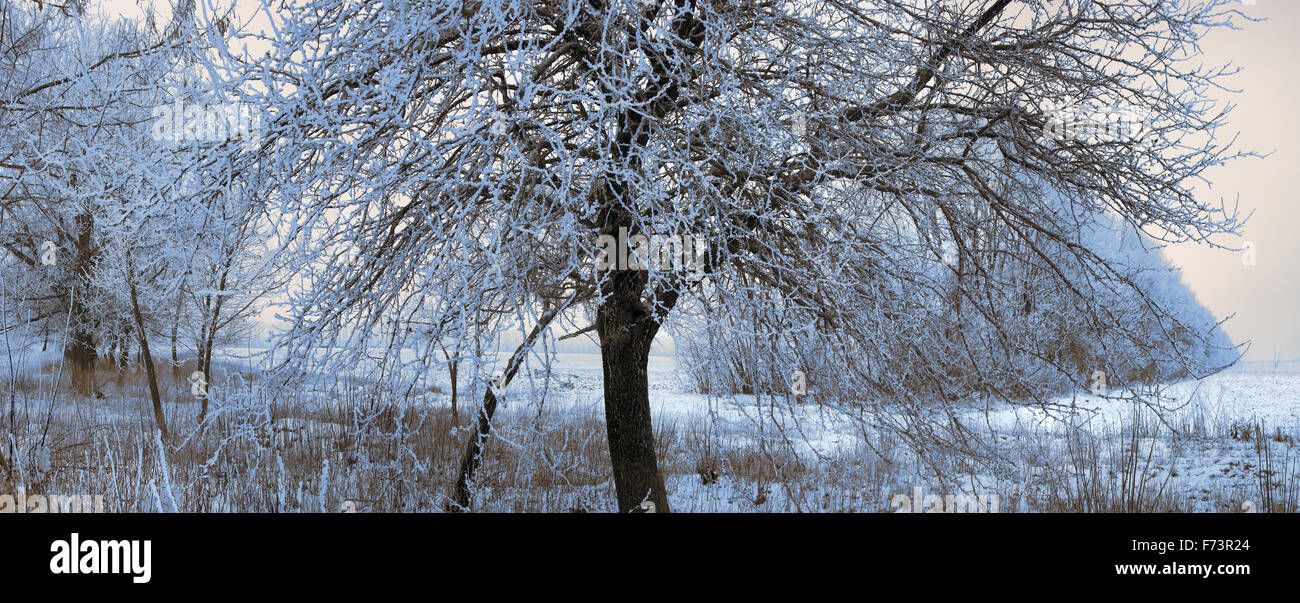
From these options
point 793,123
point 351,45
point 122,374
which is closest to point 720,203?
point 793,123

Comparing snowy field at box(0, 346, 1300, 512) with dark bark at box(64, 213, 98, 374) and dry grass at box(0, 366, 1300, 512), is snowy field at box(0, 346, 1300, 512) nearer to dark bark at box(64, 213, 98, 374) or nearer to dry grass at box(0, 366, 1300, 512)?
dry grass at box(0, 366, 1300, 512)

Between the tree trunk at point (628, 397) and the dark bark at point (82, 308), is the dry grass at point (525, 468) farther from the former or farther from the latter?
the dark bark at point (82, 308)

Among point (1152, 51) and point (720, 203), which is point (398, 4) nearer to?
point (720, 203)

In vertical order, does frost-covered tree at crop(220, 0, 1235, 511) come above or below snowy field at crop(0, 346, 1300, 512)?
above

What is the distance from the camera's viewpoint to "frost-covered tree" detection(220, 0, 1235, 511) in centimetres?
353

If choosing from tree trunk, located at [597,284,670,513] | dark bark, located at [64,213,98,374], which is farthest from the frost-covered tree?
dark bark, located at [64,213,98,374]

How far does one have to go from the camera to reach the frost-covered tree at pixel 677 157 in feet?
11.6

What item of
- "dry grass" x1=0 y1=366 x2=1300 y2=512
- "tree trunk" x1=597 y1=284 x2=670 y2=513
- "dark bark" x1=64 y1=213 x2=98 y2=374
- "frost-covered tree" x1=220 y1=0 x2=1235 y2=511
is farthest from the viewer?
"dark bark" x1=64 y1=213 x2=98 y2=374

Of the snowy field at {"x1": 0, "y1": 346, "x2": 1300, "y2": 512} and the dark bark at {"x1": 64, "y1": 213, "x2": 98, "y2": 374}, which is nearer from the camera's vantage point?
the snowy field at {"x1": 0, "y1": 346, "x2": 1300, "y2": 512}

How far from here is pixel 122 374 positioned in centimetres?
1185

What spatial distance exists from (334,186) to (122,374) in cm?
997

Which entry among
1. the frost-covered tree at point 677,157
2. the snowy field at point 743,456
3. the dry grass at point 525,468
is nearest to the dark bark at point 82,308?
the snowy field at point 743,456

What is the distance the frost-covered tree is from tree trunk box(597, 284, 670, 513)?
0.04 feet

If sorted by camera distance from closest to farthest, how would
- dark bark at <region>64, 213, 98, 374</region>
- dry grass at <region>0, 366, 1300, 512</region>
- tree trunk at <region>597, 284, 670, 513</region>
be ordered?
tree trunk at <region>597, 284, 670, 513</region> → dry grass at <region>0, 366, 1300, 512</region> → dark bark at <region>64, 213, 98, 374</region>
